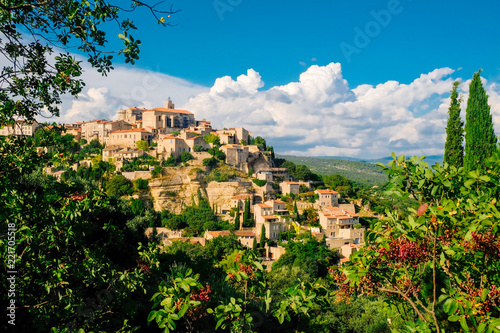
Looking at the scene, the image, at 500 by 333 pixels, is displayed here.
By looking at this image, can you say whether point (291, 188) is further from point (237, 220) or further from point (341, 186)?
point (237, 220)

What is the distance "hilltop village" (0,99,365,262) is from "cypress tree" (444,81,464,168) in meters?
14.6

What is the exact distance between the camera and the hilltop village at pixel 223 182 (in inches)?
1572

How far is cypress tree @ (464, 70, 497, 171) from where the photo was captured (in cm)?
1931

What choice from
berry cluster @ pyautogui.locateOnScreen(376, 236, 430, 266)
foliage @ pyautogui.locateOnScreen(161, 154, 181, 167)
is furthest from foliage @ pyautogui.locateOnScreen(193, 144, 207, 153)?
berry cluster @ pyautogui.locateOnScreen(376, 236, 430, 266)

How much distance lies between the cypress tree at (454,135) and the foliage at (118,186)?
36975mm

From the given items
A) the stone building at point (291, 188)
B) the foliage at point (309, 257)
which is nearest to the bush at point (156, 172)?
the stone building at point (291, 188)

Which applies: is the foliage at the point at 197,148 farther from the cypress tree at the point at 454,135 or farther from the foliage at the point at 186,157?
the cypress tree at the point at 454,135

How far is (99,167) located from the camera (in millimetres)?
47406

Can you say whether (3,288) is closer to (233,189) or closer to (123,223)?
(123,223)

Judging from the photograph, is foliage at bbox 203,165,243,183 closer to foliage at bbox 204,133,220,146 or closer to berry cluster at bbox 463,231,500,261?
foliage at bbox 204,133,220,146

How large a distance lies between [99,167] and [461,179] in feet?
164

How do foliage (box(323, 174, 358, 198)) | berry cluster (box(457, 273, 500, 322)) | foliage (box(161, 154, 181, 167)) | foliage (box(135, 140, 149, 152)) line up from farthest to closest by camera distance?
foliage (box(135, 140, 149, 152)) < foliage (box(323, 174, 358, 198)) < foliage (box(161, 154, 181, 167)) < berry cluster (box(457, 273, 500, 322))

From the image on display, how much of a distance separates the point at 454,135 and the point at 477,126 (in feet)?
7.51

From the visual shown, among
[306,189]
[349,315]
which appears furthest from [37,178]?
[306,189]
